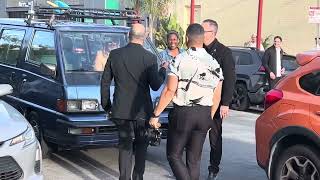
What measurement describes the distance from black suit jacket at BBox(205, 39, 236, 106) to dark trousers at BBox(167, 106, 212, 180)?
1.07 m

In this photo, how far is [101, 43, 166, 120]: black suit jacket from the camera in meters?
5.61

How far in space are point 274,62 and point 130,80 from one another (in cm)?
772

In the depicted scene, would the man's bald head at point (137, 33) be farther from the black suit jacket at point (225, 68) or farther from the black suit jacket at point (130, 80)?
the black suit jacket at point (225, 68)

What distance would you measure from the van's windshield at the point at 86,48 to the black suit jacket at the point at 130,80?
183 cm

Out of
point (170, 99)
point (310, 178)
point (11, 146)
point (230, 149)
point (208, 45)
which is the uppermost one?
point (208, 45)

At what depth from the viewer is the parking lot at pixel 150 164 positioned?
22.9 ft

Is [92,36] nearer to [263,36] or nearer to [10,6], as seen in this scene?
[263,36]

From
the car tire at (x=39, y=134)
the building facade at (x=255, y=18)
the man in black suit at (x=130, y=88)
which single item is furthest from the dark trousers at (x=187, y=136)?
the building facade at (x=255, y=18)

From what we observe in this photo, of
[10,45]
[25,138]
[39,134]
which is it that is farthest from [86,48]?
[25,138]

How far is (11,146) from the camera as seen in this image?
502 cm

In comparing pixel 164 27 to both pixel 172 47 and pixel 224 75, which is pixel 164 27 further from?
pixel 224 75

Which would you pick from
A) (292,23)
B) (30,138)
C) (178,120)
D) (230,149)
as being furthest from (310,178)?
(292,23)

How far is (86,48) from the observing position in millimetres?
7695

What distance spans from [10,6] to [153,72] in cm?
2995
